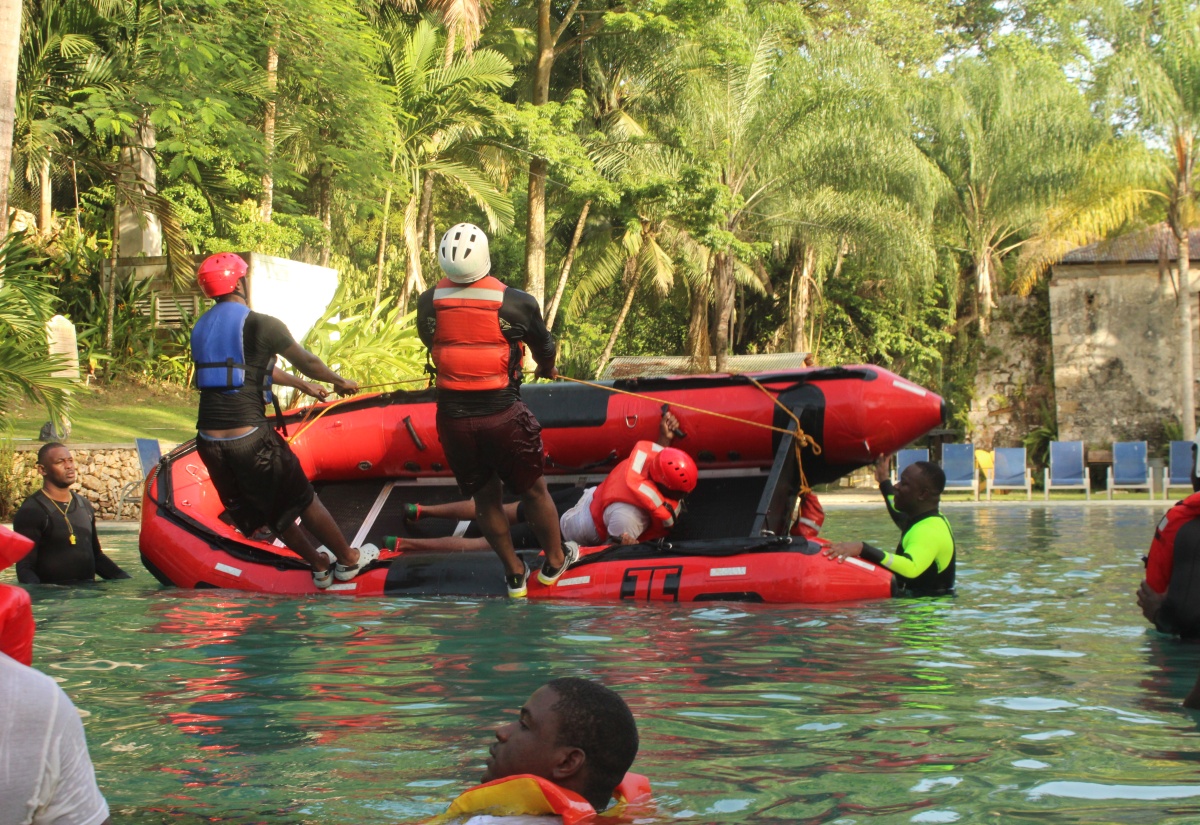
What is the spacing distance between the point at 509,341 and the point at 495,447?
0.59 metres

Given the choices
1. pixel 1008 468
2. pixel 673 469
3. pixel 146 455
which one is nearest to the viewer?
pixel 673 469

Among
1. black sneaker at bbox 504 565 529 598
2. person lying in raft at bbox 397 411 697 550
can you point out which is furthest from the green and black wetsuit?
black sneaker at bbox 504 565 529 598

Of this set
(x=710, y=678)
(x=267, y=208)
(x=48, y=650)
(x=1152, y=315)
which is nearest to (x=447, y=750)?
(x=710, y=678)

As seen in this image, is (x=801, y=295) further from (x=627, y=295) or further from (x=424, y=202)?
(x=424, y=202)

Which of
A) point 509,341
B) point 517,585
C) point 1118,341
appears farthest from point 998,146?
point 509,341

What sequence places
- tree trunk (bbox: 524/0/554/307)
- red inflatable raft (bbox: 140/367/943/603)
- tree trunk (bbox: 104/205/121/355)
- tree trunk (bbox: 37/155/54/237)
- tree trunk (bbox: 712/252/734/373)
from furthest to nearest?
tree trunk (bbox: 712/252/734/373), tree trunk (bbox: 37/155/54/237), tree trunk (bbox: 524/0/554/307), tree trunk (bbox: 104/205/121/355), red inflatable raft (bbox: 140/367/943/603)

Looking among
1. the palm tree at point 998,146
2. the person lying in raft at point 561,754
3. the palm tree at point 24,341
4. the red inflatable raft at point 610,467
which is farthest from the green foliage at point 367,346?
the person lying in raft at point 561,754

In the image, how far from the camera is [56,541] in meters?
8.34

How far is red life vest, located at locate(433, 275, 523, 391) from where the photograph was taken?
686 cm

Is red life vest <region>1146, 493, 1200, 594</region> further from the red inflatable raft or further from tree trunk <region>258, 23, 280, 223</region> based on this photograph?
tree trunk <region>258, 23, 280, 223</region>

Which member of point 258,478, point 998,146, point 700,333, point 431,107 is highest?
point 431,107

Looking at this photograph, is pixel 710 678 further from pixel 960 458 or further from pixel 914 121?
pixel 914 121

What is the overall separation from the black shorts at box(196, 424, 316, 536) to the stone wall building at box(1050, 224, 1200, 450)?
69.2 feet

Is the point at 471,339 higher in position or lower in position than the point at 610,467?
higher
